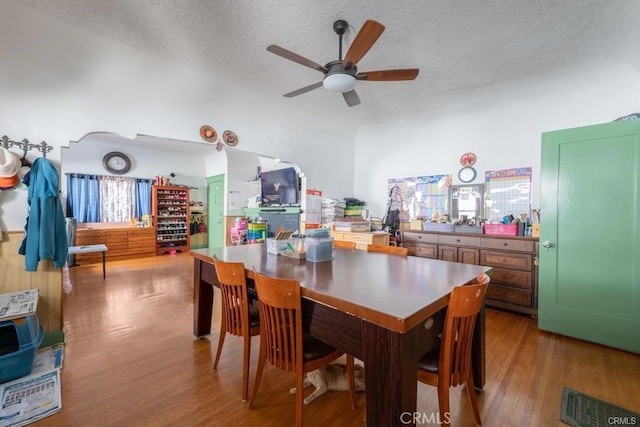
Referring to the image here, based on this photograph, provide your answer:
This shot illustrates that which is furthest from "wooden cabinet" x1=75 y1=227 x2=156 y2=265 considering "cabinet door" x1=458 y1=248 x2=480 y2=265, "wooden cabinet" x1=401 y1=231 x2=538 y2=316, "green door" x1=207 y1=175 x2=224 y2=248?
"cabinet door" x1=458 y1=248 x2=480 y2=265

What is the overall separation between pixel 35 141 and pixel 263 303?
2715 mm

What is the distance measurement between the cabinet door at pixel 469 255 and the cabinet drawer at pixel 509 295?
343 mm

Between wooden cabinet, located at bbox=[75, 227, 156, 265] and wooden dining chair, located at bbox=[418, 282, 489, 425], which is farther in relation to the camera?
wooden cabinet, located at bbox=[75, 227, 156, 265]

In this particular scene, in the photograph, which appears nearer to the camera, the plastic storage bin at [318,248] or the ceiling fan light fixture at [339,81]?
the plastic storage bin at [318,248]

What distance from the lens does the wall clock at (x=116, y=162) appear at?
6.18 m

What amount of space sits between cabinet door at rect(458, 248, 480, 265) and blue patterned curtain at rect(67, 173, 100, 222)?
24.1ft

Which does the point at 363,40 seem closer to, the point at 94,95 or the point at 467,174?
the point at 94,95

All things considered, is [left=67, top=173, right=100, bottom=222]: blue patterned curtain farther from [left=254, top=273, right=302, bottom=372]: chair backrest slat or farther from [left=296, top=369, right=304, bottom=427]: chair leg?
[left=296, top=369, right=304, bottom=427]: chair leg

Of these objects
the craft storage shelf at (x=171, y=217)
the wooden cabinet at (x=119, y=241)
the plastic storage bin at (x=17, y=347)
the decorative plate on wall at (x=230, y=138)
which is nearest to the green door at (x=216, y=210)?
the craft storage shelf at (x=171, y=217)

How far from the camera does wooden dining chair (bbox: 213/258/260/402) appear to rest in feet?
5.70

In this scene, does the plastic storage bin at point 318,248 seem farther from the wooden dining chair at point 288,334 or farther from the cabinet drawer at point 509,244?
the cabinet drawer at point 509,244

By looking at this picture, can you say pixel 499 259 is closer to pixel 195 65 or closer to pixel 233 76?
pixel 233 76

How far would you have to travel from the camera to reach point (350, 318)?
1226 millimetres

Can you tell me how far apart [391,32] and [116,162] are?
658 centimetres
